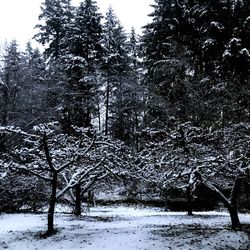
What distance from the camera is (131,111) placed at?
31766mm

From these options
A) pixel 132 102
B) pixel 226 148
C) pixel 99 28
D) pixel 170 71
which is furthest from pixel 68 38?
pixel 226 148

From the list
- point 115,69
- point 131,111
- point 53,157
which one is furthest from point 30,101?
point 53,157

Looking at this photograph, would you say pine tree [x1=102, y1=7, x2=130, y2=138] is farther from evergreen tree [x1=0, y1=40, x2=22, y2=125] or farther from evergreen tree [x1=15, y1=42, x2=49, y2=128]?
evergreen tree [x1=0, y1=40, x2=22, y2=125]

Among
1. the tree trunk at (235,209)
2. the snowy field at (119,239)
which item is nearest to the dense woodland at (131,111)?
the tree trunk at (235,209)

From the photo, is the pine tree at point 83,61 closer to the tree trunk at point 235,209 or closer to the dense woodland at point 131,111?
the dense woodland at point 131,111

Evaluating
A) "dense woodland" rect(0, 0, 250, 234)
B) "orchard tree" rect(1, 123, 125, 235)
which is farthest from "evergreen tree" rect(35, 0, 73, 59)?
"orchard tree" rect(1, 123, 125, 235)

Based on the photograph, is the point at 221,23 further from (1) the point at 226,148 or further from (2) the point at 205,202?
(2) the point at 205,202

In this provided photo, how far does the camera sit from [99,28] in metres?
30.5

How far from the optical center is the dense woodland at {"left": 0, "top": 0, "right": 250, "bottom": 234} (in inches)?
496

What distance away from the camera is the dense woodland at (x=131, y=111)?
1261 cm

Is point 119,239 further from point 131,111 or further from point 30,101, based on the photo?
point 131,111

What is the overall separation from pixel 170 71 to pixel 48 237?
13.4 meters

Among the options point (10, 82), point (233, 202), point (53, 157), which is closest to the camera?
point (233, 202)

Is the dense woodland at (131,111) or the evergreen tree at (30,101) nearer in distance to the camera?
the dense woodland at (131,111)
